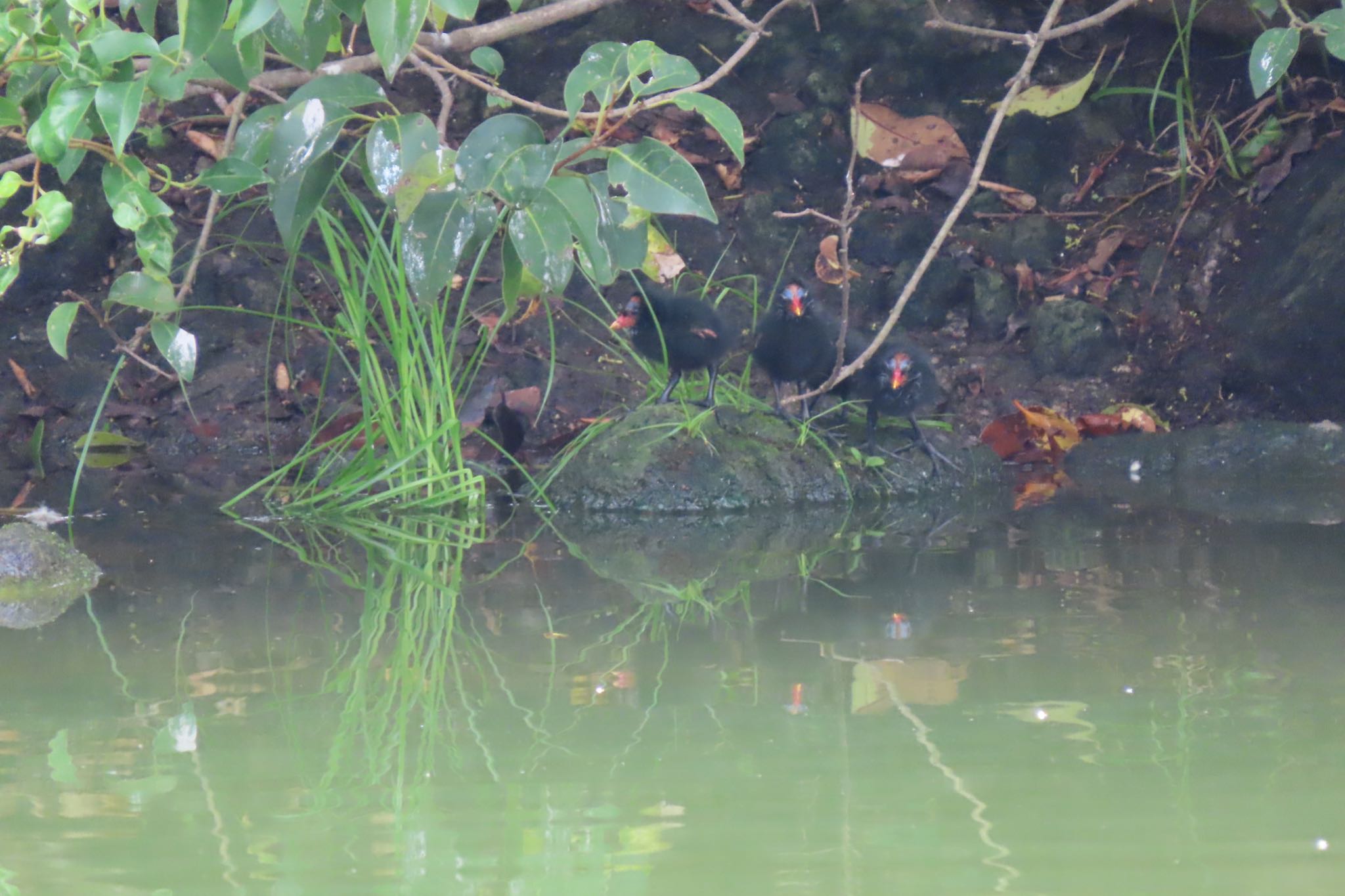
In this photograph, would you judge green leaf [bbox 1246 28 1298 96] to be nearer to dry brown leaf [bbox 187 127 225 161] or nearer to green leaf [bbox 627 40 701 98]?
green leaf [bbox 627 40 701 98]

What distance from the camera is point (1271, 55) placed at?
3.29 meters

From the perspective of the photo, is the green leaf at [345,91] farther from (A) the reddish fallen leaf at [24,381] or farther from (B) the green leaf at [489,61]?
(A) the reddish fallen leaf at [24,381]

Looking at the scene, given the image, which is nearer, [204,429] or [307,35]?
[307,35]

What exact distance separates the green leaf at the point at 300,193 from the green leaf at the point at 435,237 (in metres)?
0.25

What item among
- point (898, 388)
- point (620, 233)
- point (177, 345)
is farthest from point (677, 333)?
point (177, 345)

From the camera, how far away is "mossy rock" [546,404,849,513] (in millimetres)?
4309

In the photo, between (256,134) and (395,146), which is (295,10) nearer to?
(395,146)

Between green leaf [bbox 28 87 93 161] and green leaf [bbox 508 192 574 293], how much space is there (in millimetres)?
801

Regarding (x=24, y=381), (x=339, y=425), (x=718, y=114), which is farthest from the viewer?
(x=24, y=381)

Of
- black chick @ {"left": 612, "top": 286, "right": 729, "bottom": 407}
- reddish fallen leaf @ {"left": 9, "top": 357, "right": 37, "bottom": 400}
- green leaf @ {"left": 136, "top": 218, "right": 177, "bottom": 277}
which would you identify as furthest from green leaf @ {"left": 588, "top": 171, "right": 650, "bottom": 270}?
reddish fallen leaf @ {"left": 9, "top": 357, "right": 37, "bottom": 400}

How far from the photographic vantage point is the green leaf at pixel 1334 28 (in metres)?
3.29

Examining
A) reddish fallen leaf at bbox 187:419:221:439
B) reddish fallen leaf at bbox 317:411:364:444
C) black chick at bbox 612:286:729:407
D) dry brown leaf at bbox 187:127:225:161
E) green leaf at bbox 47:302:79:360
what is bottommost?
reddish fallen leaf at bbox 187:419:221:439

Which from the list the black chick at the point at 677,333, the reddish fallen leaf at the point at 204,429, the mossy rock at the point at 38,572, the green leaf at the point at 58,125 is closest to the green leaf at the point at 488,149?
the green leaf at the point at 58,125

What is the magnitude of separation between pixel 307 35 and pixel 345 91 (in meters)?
0.20
